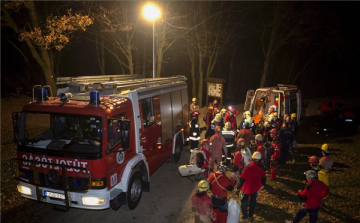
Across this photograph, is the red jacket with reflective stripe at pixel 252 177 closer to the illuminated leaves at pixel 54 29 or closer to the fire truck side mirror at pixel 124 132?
the fire truck side mirror at pixel 124 132

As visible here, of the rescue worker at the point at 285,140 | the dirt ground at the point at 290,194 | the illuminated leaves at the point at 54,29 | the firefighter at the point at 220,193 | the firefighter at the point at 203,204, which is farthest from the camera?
the illuminated leaves at the point at 54,29

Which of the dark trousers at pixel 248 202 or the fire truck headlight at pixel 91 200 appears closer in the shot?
the fire truck headlight at pixel 91 200

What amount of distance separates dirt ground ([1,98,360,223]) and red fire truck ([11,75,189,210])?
121cm

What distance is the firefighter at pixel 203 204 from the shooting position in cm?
482

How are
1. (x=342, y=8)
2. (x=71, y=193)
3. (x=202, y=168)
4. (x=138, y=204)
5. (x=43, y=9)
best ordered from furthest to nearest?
(x=342, y=8), (x=43, y=9), (x=202, y=168), (x=138, y=204), (x=71, y=193)

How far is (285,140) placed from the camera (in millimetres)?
9195

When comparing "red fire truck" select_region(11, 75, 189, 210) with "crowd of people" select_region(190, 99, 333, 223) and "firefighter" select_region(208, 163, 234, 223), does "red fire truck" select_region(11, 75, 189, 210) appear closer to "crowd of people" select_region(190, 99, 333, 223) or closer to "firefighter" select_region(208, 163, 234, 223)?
"crowd of people" select_region(190, 99, 333, 223)

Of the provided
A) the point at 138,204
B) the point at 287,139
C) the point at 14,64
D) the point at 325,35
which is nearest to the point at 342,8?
the point at 325,35

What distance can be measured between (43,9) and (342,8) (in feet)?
87.2

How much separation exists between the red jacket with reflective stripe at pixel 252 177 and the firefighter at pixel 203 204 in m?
1.13

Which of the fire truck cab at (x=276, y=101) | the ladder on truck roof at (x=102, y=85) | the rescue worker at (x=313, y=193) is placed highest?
the ladder on truck roof at (x=102, y=85)

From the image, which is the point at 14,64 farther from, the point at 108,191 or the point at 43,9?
the point at 108,191

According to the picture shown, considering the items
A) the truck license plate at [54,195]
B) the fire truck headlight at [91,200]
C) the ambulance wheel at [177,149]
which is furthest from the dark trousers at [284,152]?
the truck license plate at [54,195]

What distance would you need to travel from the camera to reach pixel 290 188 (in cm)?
770
